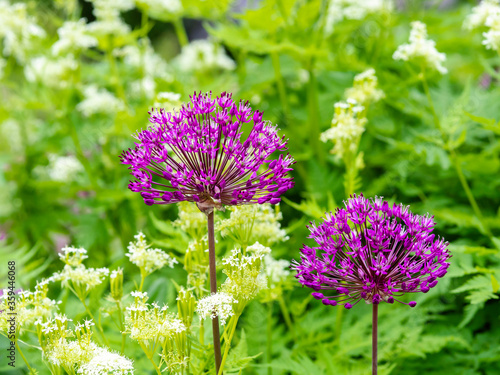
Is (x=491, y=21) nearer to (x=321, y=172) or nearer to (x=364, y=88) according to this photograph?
(x=364, y=88)

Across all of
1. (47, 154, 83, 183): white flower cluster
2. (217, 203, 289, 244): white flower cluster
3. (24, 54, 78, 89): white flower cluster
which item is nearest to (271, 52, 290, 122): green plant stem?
(24, 54, 78, 89): white flower cluster

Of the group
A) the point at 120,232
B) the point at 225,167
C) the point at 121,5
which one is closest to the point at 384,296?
the point at 225,167

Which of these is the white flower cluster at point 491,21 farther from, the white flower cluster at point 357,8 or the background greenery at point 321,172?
the white flower cluster at point 357,8

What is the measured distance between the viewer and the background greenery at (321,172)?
80.1 inches

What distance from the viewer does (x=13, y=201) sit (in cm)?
373

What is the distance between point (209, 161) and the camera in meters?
1.28

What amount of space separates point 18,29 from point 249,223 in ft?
8.12

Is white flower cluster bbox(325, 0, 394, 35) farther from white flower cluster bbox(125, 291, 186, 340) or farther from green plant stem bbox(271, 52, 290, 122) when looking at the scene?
white flower cluster bbox(125, 291, 186, 340)

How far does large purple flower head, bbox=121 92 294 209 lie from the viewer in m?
1.26

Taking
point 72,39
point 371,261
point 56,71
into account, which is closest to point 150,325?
point 371,261


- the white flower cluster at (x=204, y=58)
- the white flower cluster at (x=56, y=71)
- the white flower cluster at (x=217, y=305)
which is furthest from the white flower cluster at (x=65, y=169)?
the white flower cluster at (x=217, y=305)

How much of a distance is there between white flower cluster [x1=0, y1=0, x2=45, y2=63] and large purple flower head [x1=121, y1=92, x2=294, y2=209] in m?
2.39

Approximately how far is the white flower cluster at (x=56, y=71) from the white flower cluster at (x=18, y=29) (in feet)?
0.38

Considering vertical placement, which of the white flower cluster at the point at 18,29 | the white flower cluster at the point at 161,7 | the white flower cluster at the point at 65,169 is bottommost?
the white flower cluster at the point at 65,169
